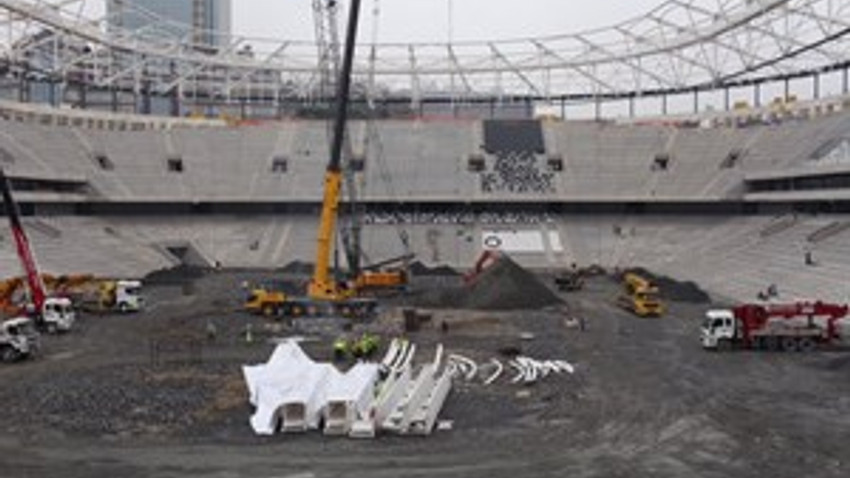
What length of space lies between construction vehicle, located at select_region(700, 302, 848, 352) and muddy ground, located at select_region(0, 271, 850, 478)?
0.79 metres

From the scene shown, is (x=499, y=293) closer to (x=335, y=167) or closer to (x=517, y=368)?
(x=335, y=167)

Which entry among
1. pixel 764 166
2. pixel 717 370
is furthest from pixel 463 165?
pixel 717 370

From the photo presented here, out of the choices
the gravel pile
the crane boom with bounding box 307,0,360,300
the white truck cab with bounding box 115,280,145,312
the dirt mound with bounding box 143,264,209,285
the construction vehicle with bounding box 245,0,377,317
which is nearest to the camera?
the gravel pile

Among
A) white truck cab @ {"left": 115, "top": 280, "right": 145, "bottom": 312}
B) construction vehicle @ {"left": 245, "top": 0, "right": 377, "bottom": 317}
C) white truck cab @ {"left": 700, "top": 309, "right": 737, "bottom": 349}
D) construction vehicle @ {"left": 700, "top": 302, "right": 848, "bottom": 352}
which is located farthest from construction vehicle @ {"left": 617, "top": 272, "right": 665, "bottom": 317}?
white truck cab @ {"left": 115, "top": 280, "right": 145, "bottom": 312}

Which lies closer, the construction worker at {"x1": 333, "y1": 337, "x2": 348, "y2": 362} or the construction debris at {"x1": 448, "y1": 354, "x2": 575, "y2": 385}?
the construction debris at {"x1": 448, "y1": 354, "x2": 575, "y2": 385}

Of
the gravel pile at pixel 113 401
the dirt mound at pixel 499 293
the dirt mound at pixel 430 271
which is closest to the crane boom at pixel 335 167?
the dirt mound at pixel 499 293

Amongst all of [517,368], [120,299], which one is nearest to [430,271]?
[120,299]

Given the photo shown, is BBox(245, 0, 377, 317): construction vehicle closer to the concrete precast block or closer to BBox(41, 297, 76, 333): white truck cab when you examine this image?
BBox(41, 297, 76, 333): white truck cab

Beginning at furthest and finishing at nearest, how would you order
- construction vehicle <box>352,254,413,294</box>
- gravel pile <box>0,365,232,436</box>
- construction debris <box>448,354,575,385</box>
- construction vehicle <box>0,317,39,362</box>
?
construction vehicle <box>352,254,413,294</box>, construction vehicle <box>0,317,39,362</box>, construction debris <box>448,354,575,385</box>, gravel pile <box>0,365,232,436</box>

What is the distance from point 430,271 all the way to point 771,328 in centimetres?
2690

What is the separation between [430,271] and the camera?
54.8 meters

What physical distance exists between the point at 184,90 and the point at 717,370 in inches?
2579

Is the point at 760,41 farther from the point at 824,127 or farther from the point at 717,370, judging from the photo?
the point at 717,370

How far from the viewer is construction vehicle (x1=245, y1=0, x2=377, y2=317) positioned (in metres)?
37.0
